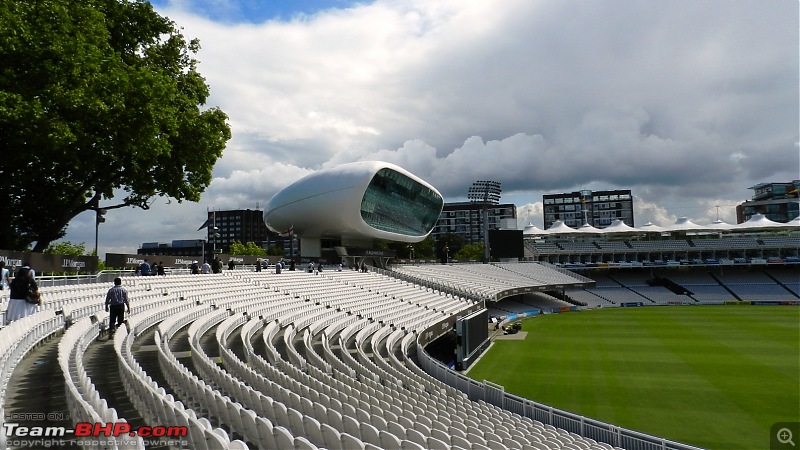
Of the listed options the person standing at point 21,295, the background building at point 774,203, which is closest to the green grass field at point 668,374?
the person standing at point 21,295

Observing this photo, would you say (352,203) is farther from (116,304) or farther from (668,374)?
(116,304)

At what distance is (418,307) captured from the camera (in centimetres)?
3042

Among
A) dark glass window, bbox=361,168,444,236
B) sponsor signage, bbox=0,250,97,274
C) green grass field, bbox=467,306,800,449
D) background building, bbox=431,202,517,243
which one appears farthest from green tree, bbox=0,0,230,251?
background building, bbox=431,202,517,243

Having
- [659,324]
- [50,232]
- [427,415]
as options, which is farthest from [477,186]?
[427,415]

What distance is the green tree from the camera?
1662cm

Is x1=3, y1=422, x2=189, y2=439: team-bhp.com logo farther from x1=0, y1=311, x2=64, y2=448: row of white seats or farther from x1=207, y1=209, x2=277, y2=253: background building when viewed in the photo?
x1=207, y1=209, x2=277, y2=253: background building

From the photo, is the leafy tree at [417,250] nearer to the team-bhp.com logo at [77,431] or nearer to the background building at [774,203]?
the background building at [774,203]

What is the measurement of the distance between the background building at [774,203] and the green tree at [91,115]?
129462mm

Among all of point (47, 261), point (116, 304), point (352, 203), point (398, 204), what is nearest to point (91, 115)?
point (47, 261)

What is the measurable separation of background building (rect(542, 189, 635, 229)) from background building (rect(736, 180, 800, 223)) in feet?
104

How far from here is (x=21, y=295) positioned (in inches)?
376

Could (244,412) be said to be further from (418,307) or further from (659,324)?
(659,324)

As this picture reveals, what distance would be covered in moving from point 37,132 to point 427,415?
597 inches

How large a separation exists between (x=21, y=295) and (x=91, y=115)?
11047 millimetres
